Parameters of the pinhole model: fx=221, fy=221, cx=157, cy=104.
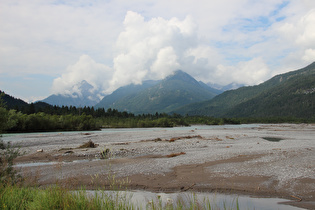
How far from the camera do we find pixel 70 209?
21.5 ft

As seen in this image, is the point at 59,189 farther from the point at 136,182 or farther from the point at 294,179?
the point at 294,179

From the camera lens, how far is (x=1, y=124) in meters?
18.3

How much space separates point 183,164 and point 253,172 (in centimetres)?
597

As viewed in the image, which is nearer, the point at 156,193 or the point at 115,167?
the point at 156,193

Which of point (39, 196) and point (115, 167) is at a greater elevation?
point (39, 196)

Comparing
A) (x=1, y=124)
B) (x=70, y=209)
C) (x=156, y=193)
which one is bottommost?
(x=156, y=193)

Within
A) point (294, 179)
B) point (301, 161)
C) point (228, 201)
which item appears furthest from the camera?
point (301, 161)

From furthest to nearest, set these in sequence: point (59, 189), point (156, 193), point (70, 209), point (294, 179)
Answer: point (294, 179)
point (156, 193)
point (59, 189)
point (70, 209)

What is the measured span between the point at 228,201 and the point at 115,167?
10828 mm

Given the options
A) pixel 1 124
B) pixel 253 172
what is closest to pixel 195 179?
pixel 253 172

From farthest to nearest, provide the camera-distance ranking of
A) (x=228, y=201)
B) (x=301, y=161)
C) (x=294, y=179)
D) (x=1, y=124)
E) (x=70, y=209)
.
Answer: (x=301, y=161)
(x=1, y=124)
(x=294, y=179)
(x=228, y=201)
(x=70, y=209)

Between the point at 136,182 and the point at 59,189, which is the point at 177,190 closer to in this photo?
the point at 136,182

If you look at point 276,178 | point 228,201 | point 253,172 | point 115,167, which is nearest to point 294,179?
point 276,178

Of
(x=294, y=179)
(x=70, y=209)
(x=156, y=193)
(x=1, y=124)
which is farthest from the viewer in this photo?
(x=1, y=124)
